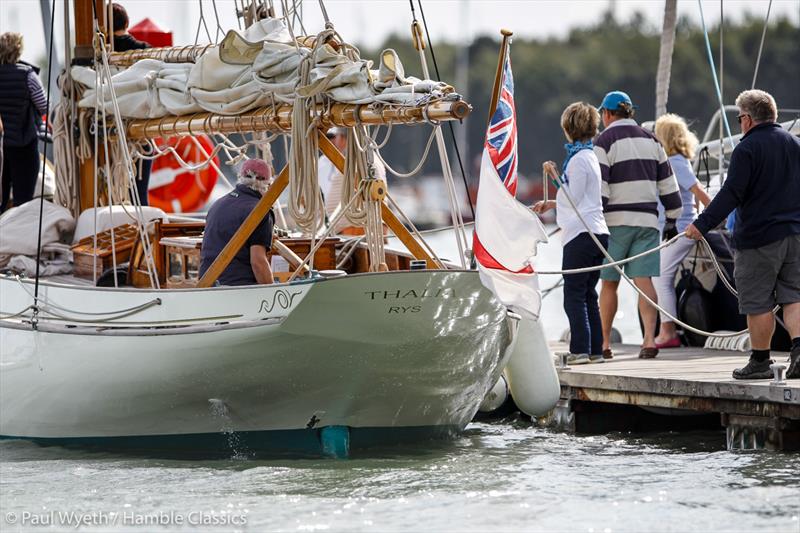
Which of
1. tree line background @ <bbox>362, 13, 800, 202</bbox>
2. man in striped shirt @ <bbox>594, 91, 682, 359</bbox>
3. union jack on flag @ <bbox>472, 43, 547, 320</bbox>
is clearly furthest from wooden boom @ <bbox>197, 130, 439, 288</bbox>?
tree line background @ <bbox>362, 13, 800, 202</bbox>

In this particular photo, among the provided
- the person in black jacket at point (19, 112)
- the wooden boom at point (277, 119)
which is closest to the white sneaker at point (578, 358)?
the wooden boom at point (277, 119)

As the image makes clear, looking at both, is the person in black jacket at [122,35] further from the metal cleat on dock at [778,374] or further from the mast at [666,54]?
the metal cleat on dock at [778,374]

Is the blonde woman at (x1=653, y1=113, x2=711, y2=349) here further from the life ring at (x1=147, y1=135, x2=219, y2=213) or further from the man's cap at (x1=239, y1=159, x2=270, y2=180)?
the life ring at (x1=147, y1=135, x2=219, y2=213)

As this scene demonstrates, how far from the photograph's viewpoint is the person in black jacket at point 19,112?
38.4ft

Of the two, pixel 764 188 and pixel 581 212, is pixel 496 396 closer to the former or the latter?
pixel 581 212

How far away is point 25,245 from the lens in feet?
34.0

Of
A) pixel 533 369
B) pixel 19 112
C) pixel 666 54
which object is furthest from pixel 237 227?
pixel 666 54

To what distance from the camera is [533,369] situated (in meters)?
9.18

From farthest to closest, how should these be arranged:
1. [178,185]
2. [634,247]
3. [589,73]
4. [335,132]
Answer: [589,73] < [178,185] < [335,132] < [634,247]

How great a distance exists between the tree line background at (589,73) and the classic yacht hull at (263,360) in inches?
2424

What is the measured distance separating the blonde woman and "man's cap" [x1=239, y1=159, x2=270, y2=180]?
3321mm

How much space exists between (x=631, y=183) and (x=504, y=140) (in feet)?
8.08

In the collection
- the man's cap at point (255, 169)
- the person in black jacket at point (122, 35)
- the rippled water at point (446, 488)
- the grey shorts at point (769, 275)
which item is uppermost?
the person in black jacket at point (122, 35)

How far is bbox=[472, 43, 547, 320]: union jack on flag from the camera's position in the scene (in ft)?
25.4
